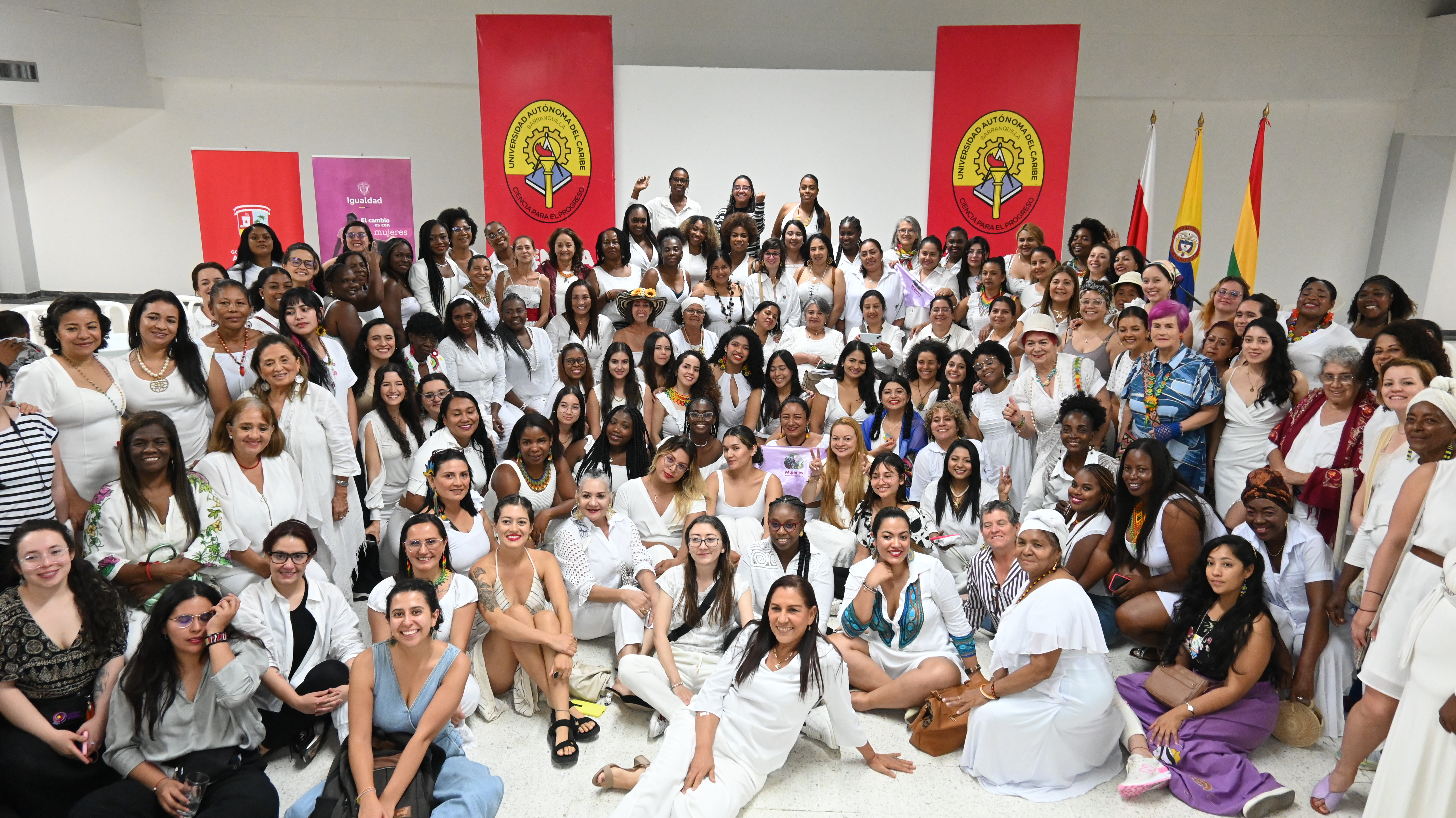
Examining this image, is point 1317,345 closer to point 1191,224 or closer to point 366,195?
point 1191,224

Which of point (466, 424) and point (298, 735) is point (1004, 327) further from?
point (298, 735)

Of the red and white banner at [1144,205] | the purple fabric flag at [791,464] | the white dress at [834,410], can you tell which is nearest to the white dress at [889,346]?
the white dress at [834,410]

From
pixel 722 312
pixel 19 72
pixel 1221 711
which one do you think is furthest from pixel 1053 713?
pixel 19 72

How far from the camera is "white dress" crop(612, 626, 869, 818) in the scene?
3.69 m

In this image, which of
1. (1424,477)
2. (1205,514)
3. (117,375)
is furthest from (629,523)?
(1424,477)

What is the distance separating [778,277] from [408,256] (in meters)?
2.92

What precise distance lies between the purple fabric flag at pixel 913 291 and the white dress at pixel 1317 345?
287 cm

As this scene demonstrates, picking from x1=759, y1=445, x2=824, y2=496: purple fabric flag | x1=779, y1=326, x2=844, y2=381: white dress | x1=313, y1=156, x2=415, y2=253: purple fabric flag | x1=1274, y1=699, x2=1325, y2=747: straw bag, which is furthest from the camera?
x1=313, y1=156, x2=415, y2=253: purple fabric flag

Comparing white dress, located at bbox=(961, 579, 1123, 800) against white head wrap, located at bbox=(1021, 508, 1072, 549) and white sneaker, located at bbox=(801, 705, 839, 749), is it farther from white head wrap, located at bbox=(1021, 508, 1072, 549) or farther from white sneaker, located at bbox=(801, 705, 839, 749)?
white sneaker, located at bbox=(801, 705, 839, 749)

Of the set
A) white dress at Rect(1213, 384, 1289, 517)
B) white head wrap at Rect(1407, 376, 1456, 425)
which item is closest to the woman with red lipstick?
white head wrap at Rect(1407, 376, 1456, 425)

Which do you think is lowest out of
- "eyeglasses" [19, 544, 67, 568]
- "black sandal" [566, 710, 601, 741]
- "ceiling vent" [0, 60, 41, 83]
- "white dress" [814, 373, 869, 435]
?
"black sandal" [566, 710, 601, 741]

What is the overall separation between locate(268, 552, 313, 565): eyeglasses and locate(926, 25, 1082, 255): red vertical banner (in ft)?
25.5

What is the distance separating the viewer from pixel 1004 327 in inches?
263

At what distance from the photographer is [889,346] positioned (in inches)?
282
